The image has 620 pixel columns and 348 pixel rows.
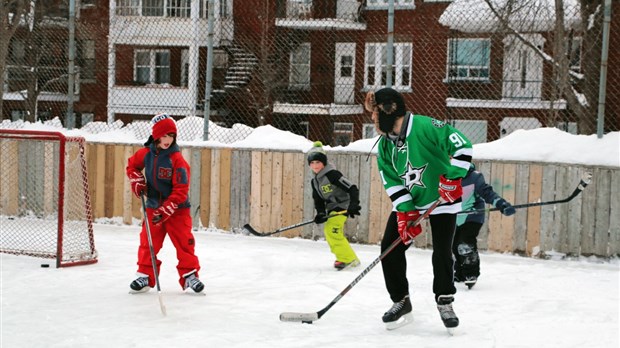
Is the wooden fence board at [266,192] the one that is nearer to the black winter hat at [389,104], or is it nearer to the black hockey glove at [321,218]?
the black hockey glove at [321,218]

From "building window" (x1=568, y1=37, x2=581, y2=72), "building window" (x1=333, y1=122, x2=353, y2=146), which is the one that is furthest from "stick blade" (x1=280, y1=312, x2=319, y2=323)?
"building window" (x1=568, y1=37, x2=581, y2=72)

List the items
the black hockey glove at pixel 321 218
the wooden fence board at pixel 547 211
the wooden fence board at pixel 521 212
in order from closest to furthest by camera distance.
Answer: the black hockey glove at pixel 321 218 < the wooden fence board at pixel 547 211 < the wooden fence board at pixel 521 212

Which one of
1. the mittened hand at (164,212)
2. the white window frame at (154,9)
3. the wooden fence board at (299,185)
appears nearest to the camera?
the mittened hand at (164,212)

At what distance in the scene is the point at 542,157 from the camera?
833 centimetres

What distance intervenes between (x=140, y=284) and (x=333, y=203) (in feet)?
6.32

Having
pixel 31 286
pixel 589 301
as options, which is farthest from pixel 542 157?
pixel 31 286

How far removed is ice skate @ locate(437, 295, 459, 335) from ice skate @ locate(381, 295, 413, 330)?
0.22 m

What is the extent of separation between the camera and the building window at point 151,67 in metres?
20.0

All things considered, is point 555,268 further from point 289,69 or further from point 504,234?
point 289,69

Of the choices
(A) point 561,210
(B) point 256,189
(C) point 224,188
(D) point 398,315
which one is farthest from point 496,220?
(D) point 398,315

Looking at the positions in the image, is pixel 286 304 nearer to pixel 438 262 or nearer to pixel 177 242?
pixel 177 242

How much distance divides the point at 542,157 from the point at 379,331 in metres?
3.74

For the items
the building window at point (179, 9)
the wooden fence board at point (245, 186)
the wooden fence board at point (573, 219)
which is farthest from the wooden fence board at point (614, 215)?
the building window at point (179, 9)

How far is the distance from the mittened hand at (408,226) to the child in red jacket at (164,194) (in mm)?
1783
